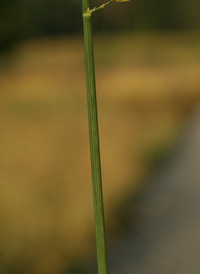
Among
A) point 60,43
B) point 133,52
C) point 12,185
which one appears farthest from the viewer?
point 133,52

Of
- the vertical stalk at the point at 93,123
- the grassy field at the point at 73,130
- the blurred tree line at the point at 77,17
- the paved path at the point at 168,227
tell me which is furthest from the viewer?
the blurred tree line at the point at 77,17

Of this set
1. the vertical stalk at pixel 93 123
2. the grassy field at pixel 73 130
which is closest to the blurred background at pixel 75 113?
the grassy field at pixel 73 130

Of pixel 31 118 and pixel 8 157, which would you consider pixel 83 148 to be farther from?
pixel 31 118

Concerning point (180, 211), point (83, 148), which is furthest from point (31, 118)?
point (180, 211)

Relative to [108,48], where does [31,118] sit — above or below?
below

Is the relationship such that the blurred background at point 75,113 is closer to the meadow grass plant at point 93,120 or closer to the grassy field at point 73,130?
the grassy field at point 73,130

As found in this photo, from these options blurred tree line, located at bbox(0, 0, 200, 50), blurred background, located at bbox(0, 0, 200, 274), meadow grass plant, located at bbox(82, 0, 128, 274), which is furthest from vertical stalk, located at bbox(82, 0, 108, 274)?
blurred tree line, located at bbox(0, 0, 200, 50)
